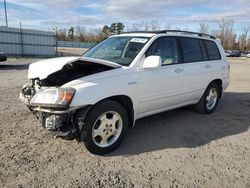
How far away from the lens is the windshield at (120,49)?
14.6ft

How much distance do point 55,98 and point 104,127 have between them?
86 centimetres

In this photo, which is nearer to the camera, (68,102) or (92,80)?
(68,102)

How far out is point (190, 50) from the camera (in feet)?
18.1

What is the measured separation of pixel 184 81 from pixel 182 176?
2.24 meters

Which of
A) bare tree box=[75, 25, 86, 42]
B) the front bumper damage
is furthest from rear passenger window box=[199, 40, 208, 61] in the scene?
bare tree box=[75, 25, 86, 42]

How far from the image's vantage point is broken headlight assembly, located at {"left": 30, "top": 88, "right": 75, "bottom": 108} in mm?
3414

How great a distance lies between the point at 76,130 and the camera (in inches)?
141

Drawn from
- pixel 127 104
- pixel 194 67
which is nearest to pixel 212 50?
pixel 194 67

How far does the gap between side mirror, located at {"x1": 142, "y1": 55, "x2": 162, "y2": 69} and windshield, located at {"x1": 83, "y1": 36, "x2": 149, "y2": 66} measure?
0.24 meters

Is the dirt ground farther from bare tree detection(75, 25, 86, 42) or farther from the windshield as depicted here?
bare tree detection(75, 25, 86, 42)

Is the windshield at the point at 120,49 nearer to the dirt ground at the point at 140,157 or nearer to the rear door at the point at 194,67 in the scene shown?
the rear door at the point at 194,67

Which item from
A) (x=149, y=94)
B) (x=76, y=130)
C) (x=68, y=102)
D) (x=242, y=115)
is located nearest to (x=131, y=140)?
(x=149, y=94)

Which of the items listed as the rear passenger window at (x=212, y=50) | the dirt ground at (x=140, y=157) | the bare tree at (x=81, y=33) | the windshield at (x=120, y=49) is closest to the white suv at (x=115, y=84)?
the windshield at (x=120, y=49)

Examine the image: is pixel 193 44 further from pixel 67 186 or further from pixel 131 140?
pixel 67 186
